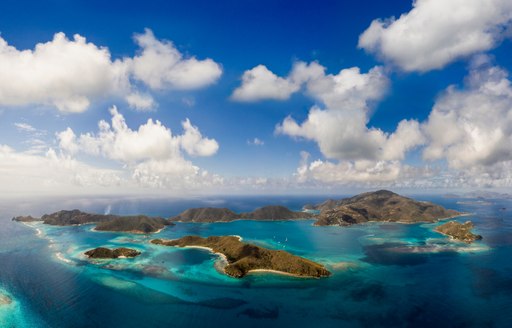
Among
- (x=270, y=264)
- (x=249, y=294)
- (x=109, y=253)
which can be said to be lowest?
(x=249, y=294)

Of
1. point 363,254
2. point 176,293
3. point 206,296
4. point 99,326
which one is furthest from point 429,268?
point 99,326

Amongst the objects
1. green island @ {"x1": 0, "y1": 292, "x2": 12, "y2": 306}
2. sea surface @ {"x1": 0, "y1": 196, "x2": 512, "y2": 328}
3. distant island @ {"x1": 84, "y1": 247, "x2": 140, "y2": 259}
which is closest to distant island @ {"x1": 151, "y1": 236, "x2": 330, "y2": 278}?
sea surface @ {"x1": 0, "y1": 196, "x2": 512, "y2": 328}

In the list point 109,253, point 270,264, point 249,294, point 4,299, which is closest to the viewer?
point 4,299

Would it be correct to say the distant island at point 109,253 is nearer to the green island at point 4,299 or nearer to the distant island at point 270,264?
the green island at point 4,299

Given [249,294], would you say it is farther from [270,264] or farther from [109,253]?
[109,253]

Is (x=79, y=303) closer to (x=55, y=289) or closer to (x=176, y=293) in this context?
(x=55, y=289)

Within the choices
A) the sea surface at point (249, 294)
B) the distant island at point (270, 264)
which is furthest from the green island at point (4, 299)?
the distant island at point (270, 264)

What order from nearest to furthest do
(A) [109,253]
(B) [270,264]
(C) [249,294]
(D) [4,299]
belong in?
1. (D) [4,299]
2. (C) [249,294]
3. (B) [270,264]
4. (A) [109,253]

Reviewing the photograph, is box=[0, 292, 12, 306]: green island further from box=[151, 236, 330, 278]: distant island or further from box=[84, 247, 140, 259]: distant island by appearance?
box=[151, 236, 330, 278]: distant island

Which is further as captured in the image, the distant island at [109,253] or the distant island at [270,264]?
the distant island at [109,253]

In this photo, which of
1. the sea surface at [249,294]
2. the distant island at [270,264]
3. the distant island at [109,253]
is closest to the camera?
the sea surface at [249,294]

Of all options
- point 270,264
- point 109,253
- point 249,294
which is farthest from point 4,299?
point 270,264

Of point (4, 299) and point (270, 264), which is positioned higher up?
point (270, 264)
